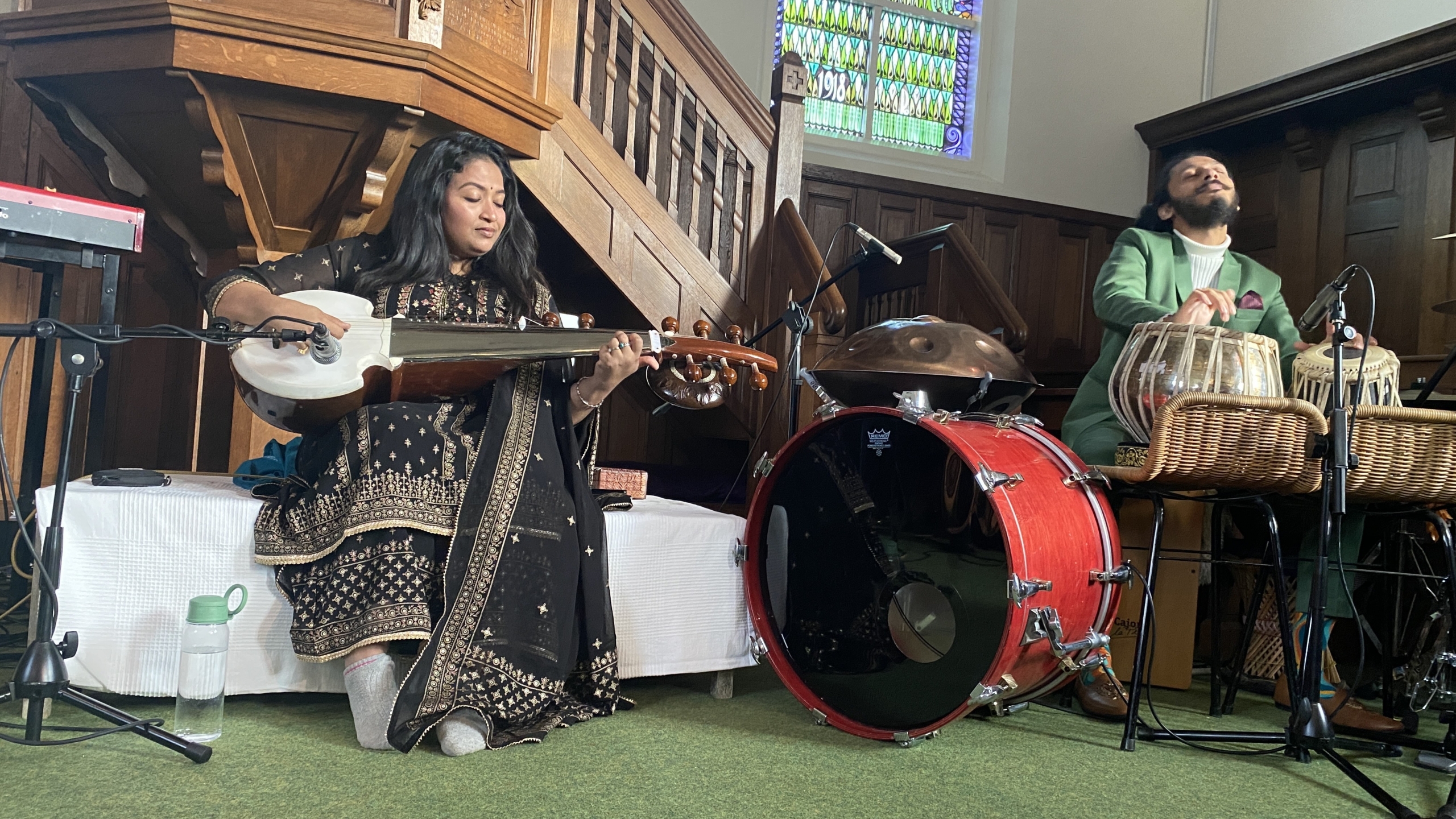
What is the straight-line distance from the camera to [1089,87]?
5.65m

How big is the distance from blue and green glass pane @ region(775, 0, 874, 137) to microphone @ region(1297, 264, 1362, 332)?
363cm

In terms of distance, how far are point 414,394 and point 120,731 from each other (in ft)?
2.63

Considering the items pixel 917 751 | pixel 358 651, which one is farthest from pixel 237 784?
pixel 917 751

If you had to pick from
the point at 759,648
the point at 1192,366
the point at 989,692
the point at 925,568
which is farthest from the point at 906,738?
the point at 1192,366

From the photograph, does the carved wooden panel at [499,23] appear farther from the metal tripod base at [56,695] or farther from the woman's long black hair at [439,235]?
the metal tripod base at [56,695]

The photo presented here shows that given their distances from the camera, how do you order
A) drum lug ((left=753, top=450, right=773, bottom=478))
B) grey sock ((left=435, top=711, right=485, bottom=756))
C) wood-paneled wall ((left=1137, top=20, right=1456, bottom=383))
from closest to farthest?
grey sock ((left=435, top=711, right=485, bottom=756)) < drum lug ((left=753, top=450, right=773, bottom=478)) < wood-paneled wall ((left=1137, top=20, right=1456, bottom=383))

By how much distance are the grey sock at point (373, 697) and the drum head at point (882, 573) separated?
2.82ft

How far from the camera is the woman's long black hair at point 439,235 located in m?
2.31

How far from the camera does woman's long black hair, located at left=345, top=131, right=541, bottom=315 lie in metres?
2.31

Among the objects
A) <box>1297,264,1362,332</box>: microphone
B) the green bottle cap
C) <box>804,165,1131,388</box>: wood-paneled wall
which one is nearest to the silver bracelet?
the green bottle cap

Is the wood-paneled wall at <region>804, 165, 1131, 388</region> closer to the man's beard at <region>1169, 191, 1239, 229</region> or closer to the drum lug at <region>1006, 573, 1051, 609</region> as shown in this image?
the man's beard at <region>1169, 191, 1239, 229</region>

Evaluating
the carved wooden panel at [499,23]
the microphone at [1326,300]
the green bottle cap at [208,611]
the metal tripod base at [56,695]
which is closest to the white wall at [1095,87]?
the carved wooden panel at [499,23]

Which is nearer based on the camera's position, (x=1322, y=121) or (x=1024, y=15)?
(x=1322, y=121)

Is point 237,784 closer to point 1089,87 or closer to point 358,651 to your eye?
point 358,651
